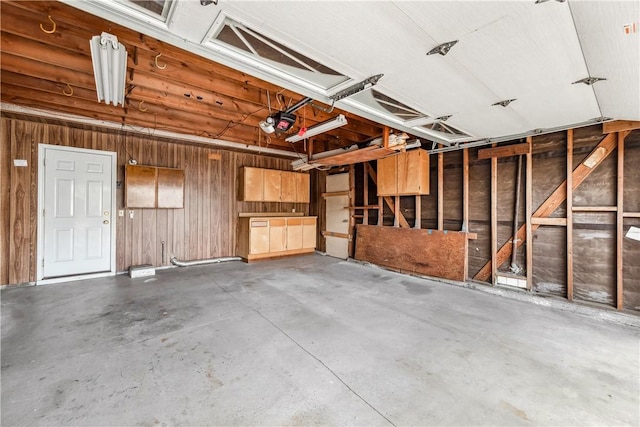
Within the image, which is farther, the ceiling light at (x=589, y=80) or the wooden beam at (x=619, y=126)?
the wooden beam at (x=619, y=126)


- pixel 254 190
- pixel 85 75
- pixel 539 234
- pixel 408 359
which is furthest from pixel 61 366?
pixel 539 234

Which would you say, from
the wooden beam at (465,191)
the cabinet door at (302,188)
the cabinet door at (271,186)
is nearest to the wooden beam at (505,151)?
the wooden beam at (465,191)

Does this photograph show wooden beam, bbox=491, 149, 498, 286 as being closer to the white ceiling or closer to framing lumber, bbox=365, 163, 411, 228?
framing lumber, bbox=365, 163, 411, 228

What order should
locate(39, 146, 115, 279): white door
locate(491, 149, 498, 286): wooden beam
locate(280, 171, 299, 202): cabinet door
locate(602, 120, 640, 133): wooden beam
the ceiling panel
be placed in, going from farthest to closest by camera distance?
locate(280, 171, 299, 202): cabinet door → locate(39, 146, 115, 279): white door → locate(491, 149, 498, 286): wooden beam → locate(602, 120, 640, 133): wooden beam → the ceiling panel

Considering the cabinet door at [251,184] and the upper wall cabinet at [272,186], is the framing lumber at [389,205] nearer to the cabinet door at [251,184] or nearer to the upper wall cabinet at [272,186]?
the upper wall cabinet at [272,186]

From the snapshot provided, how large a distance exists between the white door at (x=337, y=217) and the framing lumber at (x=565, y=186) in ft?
9.74

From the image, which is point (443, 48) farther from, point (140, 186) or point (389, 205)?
point (140, 186)

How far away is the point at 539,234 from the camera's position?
3.62 m

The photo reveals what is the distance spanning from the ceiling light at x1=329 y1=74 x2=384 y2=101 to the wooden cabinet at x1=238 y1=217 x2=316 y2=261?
377 cm

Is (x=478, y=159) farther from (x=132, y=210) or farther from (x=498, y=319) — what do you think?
(x=132, y=210)

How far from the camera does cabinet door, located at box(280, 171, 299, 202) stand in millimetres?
6430

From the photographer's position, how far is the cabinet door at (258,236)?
5.62 m

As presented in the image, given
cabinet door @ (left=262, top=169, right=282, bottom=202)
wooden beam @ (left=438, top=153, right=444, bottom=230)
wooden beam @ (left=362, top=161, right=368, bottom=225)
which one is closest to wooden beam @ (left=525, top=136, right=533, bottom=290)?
wooden beam @ (left=438, top=153, right=444, bottom=230)

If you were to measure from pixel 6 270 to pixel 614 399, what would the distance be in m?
6.83
